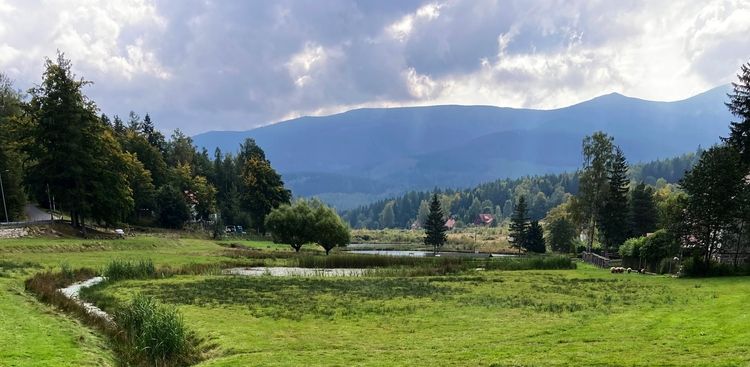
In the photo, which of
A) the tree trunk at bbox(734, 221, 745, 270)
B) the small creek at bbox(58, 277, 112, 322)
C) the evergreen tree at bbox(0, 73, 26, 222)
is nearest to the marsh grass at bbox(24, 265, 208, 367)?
the small creek at bbox(58, 277, 112, 322)

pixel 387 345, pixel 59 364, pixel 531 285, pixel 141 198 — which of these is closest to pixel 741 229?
pixel 531 285

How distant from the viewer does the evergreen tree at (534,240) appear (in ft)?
345

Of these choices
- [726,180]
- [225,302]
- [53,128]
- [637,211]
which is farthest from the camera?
[637,211]

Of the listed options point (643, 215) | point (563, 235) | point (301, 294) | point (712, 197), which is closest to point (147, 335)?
point (301, 294)

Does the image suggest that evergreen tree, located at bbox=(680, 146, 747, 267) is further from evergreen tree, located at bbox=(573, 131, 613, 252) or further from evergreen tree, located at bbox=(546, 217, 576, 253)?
evergreen tree, located at bbox=(546, 217, 576, 253)

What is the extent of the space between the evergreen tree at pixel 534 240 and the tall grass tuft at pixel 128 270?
273 ft

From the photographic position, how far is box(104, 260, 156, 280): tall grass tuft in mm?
35188

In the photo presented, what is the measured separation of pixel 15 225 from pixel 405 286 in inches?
1780

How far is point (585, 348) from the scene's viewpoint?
15.2 m

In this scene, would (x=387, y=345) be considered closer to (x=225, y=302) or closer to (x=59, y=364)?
(x=59, y=364)

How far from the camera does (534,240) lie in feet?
346

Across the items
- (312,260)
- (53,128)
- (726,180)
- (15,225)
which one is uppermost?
(53,128)

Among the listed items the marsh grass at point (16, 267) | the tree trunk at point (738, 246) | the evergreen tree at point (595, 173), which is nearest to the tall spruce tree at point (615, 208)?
the evergreen tree at point (595, 173)

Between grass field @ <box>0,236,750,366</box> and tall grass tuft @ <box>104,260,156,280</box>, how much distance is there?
7.95ft
